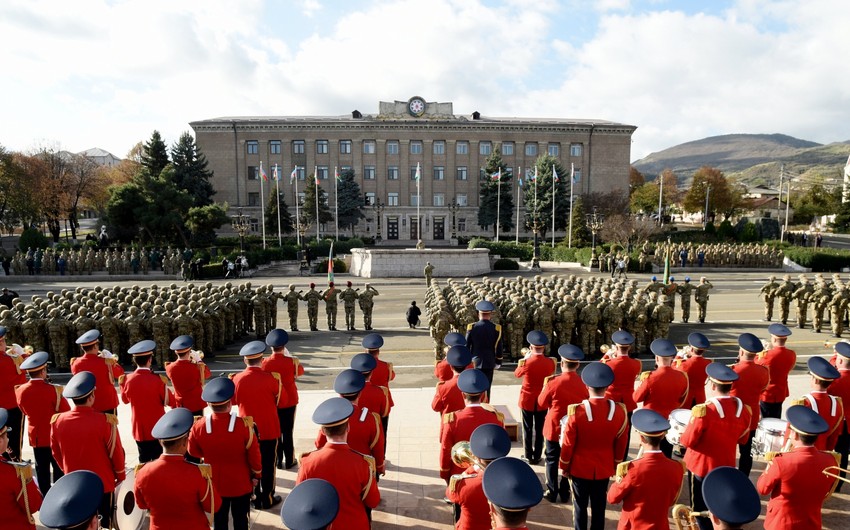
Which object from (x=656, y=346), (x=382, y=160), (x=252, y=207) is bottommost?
(x=656, y=346)

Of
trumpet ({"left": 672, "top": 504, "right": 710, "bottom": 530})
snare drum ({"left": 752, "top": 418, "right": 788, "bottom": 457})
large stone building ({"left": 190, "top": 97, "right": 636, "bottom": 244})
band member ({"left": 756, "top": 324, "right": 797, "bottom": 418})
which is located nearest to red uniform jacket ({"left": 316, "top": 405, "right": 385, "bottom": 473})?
trumpet ({"left": 672, "top": 504, "right": 710, "bottom": 530})

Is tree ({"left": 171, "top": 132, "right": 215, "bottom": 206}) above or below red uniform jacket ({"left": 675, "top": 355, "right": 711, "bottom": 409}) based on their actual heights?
above

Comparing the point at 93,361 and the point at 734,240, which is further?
the point at 734,240

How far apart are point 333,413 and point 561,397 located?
3.05 m

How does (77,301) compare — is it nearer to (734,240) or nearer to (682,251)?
(682,251)

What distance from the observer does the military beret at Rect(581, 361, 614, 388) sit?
17.0 ft

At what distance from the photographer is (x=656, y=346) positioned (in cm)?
674

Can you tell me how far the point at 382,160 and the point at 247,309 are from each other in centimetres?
5524

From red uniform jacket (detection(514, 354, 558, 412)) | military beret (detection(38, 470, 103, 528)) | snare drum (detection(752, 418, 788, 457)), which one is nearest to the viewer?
military beret (detection(38, 470, 103, 528))

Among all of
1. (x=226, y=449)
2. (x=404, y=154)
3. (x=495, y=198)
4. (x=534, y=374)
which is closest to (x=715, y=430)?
(x=534, y=374)

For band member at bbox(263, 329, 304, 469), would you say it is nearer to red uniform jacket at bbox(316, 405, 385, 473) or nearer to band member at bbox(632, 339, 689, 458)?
red uniform jacket at bbox(316, 405, 385, 473)

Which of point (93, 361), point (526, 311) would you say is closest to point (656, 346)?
point (526, 311)

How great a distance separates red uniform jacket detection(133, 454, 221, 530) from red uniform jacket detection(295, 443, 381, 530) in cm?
80

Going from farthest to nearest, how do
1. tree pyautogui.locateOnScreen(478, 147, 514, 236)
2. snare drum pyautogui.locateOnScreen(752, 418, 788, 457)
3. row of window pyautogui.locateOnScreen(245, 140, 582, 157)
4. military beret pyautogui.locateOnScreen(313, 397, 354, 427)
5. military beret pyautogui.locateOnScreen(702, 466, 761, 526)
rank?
row of window pyautogui.locateOnScreen(245, 140, 582, 157), tree pyautogui.locateOnScreen(478, 147, 514, 236), snare drum pyautogui.locateOnScreen(752, 418, 788, 457), military beret pyautogui.locateOnScreen(313, 397, 354, 427), military beret pyautogui.locateOnScreen(702, 466, 761, 526)
